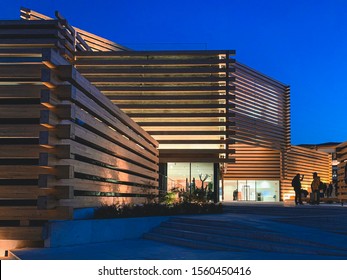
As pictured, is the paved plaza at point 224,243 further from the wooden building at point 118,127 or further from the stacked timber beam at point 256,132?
the stacked timber beam at point 256,132

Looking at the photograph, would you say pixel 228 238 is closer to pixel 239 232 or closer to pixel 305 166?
pixel 239 232

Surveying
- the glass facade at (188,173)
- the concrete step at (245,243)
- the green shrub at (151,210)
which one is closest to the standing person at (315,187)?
the glass facade at (188,173)

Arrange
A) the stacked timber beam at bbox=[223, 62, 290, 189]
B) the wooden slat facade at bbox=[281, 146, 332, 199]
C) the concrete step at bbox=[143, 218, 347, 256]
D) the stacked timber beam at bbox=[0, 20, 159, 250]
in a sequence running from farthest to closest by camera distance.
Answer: the wooden slat facade at bbox=[281, 146, 332, 199]
the stacked timber beam at bbox=[223, 62, 290, 189]
the stacked timber beam at bbox=[0, 20, 159, 250]
the concrete step at bbox=[143, 218, 347, 256]

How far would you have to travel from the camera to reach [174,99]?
28.3 metres

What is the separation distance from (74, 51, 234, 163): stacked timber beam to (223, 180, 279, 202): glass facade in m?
21.7

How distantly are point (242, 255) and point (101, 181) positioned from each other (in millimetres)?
5701

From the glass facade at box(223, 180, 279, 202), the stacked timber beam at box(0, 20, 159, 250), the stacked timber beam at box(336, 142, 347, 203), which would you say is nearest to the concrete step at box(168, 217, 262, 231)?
the stacked timber beam at box(0, 20, 159, 250)

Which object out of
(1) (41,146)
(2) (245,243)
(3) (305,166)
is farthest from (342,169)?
(3) (305,166)

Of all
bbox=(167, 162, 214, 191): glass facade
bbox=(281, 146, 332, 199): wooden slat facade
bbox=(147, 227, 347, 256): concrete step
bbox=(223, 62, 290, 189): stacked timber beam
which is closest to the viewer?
bbox=(147, 227, 347, 256): concrete step

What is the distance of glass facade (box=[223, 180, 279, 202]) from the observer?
49.7 m

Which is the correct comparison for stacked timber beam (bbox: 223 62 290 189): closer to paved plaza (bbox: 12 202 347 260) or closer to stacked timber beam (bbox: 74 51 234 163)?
stacked timber beam (bbox: 74 51 234 163)

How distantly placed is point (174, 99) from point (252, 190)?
24725 millimetres

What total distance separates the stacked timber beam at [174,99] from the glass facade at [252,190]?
71.1 ft

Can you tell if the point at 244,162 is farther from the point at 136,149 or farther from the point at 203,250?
the point at 203,250
